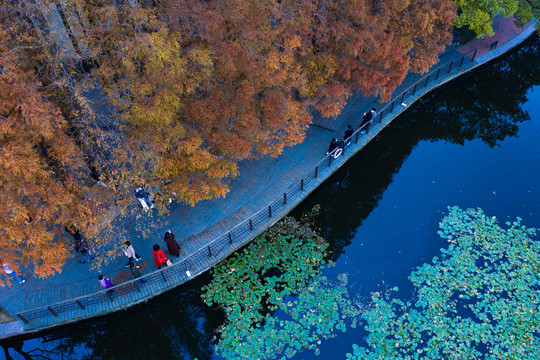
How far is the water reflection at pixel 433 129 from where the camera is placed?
2048 centimetres

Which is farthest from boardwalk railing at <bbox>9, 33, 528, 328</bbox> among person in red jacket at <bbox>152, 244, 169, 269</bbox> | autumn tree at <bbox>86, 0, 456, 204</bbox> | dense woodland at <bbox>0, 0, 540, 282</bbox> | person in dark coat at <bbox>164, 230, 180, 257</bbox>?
autumn tree at <bbox>86, 0, 456, 204</bbox>

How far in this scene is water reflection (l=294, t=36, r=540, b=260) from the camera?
67.2 feet

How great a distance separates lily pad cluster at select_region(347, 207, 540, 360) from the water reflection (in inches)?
155

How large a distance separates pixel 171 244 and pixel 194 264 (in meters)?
1.66

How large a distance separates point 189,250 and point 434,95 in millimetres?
20029

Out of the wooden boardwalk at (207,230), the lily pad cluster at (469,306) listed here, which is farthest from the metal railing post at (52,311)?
the lily pad cluster at (469,306)

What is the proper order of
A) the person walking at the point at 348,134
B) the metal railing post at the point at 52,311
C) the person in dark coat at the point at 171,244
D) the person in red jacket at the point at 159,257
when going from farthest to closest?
1. the person walking at the point at 348,134
2. the person in dark coat at the point at 171,244
3. the person in red jacket at the point at 159,257
4. the metal railing post at the point at 52,311

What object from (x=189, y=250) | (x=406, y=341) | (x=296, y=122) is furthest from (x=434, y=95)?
(x=189, y=250)

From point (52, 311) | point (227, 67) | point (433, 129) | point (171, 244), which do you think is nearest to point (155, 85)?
point (227, 67)

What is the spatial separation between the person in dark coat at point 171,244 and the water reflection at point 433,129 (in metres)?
6.46

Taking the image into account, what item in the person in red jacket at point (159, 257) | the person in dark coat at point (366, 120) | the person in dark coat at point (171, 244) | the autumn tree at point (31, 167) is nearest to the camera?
the autumn tree at point (31, 167)

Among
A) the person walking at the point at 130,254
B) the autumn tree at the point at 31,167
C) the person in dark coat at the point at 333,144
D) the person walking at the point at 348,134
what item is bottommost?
the person walking at the point at 130,254

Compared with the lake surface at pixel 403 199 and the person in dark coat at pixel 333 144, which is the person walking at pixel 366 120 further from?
the person in dark coat at pixel 333 144

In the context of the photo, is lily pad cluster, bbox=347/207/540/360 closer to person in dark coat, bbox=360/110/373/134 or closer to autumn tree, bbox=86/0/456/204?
person in dark coat, bbox=360/110/373/134
